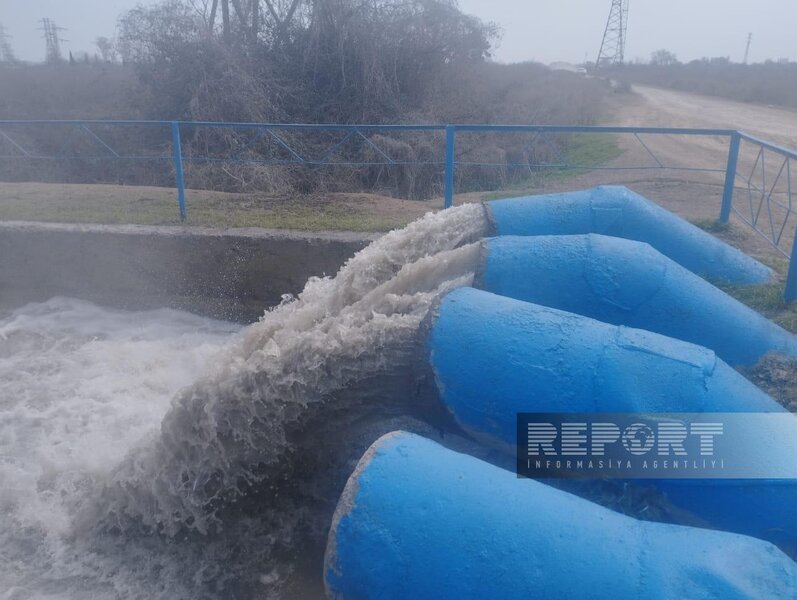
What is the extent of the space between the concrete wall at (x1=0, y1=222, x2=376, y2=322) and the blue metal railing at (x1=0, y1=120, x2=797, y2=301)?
0.65 metres

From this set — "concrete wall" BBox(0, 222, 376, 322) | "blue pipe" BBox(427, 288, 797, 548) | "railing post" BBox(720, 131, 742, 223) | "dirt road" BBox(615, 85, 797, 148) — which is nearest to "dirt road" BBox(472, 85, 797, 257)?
"dirt road" BBox(615, 85, 797, 148)

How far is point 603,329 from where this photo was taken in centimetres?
269

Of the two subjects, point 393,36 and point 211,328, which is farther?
point 393,36

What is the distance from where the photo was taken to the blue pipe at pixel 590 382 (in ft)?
8.09

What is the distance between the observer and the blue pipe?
247 centimetres

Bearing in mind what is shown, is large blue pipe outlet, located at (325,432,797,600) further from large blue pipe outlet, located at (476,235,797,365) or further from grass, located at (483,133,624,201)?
grass, located at (483,133,624,201)

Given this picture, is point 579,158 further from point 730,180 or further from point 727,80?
point 727,80

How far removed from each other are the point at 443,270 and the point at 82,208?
15.7ft

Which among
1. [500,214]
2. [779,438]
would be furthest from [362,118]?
[779,438]

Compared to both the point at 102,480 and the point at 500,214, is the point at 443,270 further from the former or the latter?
the point at 102,480

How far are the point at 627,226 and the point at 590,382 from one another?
2075 millimetres

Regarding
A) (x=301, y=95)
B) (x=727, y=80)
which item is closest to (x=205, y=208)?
(x=301, y=95)

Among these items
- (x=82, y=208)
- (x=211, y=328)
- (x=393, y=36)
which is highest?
(x=393, y=36)

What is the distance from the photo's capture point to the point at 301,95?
1489 centimetres
